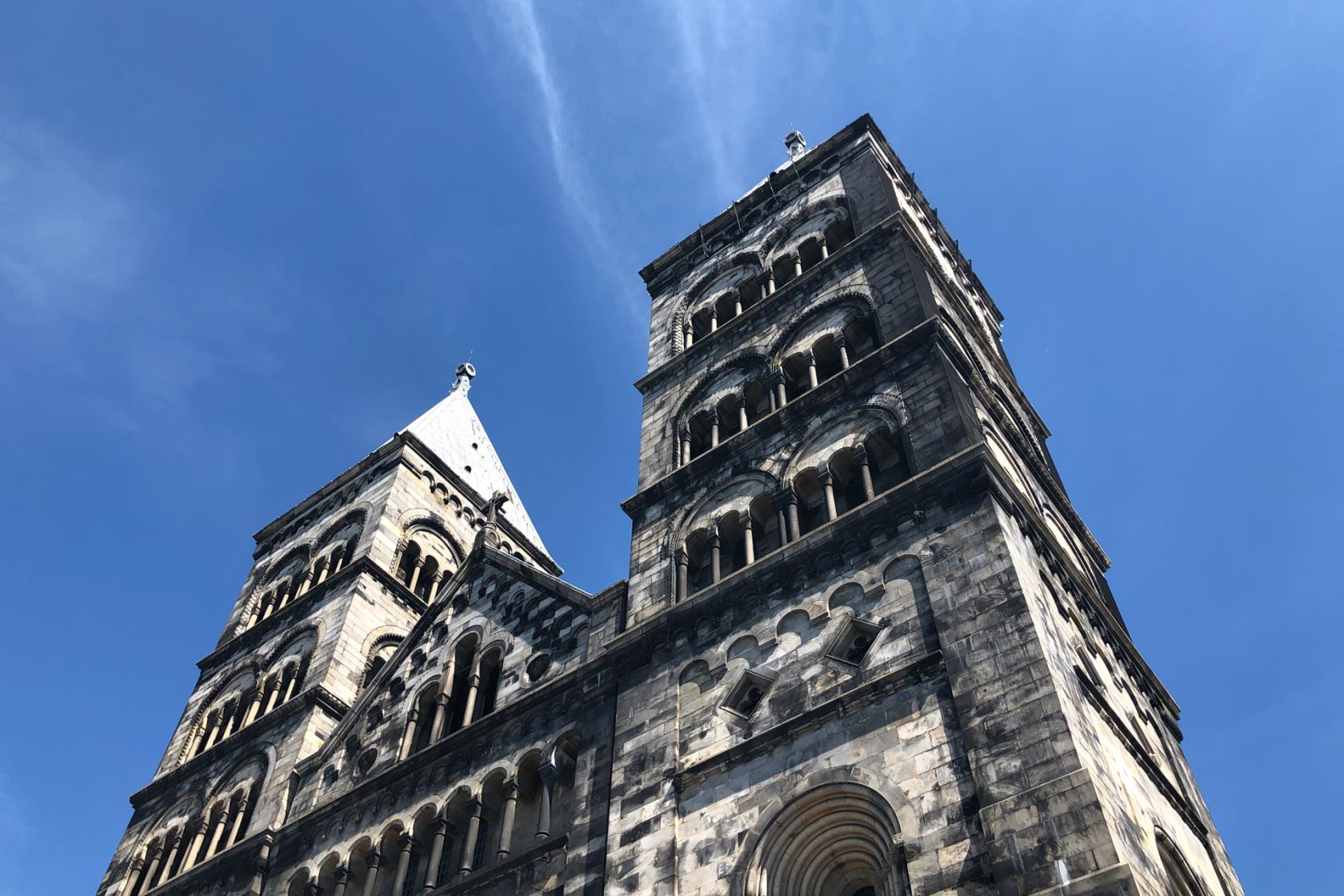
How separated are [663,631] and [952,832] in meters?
7.72

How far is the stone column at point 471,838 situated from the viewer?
68.1 feet

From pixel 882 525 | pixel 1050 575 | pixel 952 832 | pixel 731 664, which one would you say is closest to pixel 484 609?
pixel 731 664

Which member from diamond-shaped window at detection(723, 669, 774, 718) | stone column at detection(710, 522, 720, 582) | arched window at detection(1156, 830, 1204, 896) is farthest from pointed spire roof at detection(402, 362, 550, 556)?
arched window at detection(1156, 830, 1204, 896)

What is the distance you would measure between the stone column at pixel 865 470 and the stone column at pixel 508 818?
8.12 metres

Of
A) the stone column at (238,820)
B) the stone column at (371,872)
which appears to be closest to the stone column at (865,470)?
the stone column at (371,872)

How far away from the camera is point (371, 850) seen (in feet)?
75.0

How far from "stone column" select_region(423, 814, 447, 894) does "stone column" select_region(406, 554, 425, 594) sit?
49.4ft

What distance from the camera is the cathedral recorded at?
52.5 ft

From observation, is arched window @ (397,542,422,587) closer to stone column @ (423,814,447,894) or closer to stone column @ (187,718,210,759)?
stone column @ (187,718,210,759)

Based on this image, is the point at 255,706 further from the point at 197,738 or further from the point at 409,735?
A: the point at 409,735

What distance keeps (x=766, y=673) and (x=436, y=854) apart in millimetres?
7186

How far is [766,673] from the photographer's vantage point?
62.9 feet

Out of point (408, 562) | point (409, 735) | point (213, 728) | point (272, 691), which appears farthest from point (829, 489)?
point (213, 728)

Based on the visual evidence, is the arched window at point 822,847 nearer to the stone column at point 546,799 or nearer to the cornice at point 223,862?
the stone column at point 546,799
